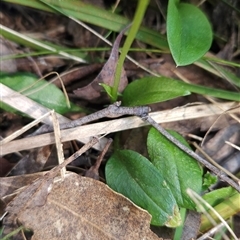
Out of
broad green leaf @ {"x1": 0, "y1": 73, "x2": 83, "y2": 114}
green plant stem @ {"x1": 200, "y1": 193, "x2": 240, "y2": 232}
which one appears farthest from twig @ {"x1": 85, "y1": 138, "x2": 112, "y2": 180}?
green plant stem @ {"x1": 200, "y1": 193, "x2": 240, "y2": 232}

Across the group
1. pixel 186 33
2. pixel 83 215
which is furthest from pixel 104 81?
pixel 83 215

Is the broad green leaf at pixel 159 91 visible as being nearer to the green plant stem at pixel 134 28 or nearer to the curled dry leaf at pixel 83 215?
the green plant stem at pixel 134 28

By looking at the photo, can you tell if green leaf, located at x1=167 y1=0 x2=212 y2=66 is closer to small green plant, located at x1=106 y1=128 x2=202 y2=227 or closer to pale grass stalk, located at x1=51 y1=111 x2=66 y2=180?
small green plant, located at x1=106 y1=128 x2=202 y2=227

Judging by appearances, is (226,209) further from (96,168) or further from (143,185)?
(96,168)

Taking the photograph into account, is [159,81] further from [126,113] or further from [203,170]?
[203,170]

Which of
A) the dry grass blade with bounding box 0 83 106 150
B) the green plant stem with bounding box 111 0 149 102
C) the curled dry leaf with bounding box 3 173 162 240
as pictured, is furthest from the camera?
the dry grass blade with bounding box 0 83 106 150

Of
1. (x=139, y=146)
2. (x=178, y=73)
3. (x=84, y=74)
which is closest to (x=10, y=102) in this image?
(x=84, y=74)

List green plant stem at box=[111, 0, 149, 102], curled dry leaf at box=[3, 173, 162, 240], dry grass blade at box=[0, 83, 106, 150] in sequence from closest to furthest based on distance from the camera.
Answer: green plant stem at box=[111, 0, 149, 102] → curled dry leaf at box=[3, 173, 162, 240] → dry grass blade at box=[0, 83, 106, 150]
